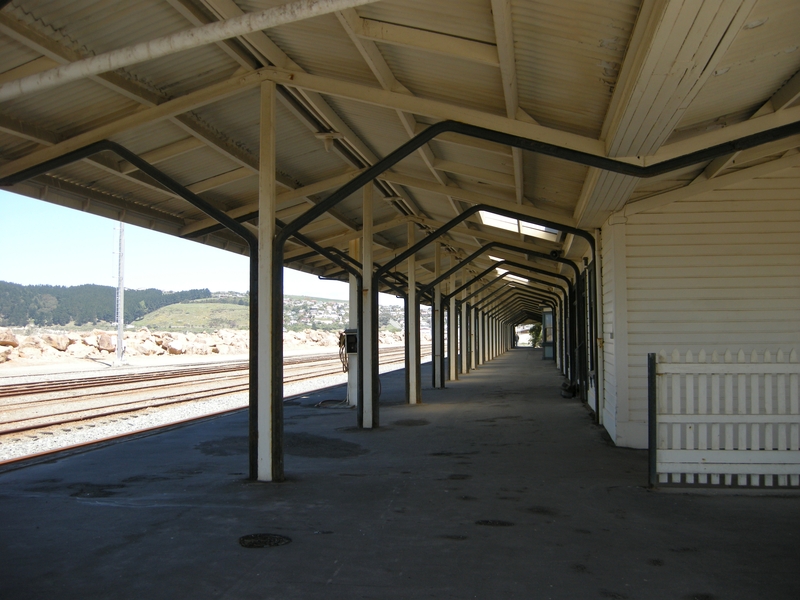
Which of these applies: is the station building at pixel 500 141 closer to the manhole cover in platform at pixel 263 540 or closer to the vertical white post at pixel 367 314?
the vertical white post at pixel 367 314

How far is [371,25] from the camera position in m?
6.22

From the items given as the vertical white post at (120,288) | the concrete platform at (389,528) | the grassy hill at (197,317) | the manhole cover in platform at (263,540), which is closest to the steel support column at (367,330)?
the concrete platform at (389,528)

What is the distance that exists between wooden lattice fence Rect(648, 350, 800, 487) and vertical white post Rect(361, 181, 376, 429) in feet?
20.4

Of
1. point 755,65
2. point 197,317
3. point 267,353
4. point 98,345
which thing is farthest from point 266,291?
point 197,317

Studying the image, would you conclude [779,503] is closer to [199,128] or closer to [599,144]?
[599,144]

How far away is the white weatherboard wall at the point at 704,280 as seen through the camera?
9.24m

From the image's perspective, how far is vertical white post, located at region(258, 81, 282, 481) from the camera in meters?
7.81

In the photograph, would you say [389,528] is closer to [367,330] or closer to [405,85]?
[405,85]

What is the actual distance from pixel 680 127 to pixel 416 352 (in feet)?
33.5

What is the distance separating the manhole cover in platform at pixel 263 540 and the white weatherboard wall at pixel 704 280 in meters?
5.95

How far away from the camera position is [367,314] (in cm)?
1254

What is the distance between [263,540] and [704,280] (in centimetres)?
700

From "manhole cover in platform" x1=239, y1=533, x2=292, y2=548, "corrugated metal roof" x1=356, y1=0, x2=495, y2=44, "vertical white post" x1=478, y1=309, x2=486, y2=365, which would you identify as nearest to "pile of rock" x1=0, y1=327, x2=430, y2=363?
"vertical white post" x1=478, y1=309, x2=486, y2=365

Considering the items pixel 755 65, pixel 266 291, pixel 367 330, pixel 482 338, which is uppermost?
pixel 755 65
